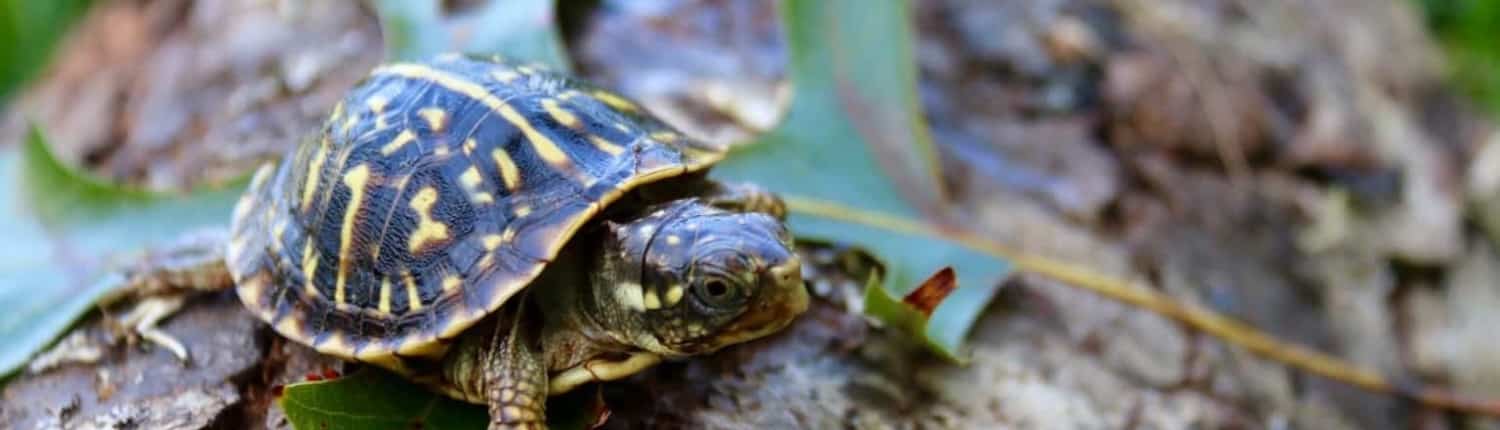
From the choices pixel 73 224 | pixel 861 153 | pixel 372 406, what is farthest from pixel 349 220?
pixel 861 153

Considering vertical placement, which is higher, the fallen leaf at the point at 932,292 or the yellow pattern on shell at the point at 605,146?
the yellow pattern on shell at the point at 605,146

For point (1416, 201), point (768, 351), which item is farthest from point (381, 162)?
point (1416, 201)

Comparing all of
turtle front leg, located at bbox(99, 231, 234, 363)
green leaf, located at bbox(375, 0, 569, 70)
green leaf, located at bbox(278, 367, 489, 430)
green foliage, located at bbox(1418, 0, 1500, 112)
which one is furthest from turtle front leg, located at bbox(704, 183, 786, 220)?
green foliage, located at bbox(1418, 0, 1500, 112)

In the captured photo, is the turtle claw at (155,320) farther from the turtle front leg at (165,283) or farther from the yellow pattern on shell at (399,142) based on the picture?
the yellow pattern on shell at (399,142)

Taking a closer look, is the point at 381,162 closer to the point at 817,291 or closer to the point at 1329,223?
the point at 817,291

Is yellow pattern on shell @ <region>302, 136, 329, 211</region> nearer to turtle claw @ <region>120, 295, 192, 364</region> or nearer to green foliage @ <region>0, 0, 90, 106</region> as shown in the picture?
turtle claw @ <region>120, 295, 192, 364</region>

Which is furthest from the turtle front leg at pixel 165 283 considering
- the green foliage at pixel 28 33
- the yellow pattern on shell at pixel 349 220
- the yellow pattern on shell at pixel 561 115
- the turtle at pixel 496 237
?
the green foliage at pixel 28 33
